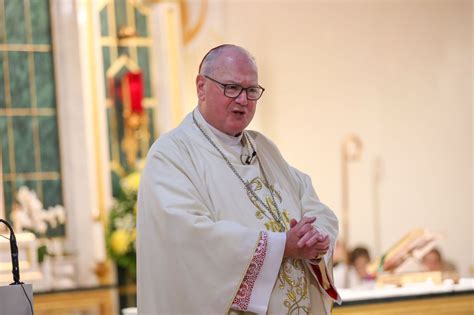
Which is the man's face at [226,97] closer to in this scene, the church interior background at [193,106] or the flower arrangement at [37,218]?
the church interior background at [193,106]

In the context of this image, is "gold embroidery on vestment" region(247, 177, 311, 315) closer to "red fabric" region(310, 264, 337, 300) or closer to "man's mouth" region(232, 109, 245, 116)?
"red fabric" region(310, 264, 337, 300)

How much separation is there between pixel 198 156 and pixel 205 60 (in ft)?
→ 1.22

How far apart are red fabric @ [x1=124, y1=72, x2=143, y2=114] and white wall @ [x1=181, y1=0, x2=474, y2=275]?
1625mm

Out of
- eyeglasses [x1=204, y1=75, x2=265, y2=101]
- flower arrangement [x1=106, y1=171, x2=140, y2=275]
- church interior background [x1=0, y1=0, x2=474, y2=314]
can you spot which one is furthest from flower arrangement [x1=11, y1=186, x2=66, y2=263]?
eyeglasses [x1=204, y1=75, x2=265, y2=101]

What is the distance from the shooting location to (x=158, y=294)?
3779mm

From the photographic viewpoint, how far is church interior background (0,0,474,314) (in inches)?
365

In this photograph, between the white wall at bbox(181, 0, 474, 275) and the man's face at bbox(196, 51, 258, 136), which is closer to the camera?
the man's face at bbox(196, 51, 258, 136)

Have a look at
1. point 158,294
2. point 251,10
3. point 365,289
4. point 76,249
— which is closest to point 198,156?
point 158,294

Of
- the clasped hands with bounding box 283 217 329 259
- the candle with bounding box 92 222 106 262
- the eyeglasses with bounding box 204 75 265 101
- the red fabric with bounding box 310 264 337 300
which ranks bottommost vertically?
the candle with bounding box 92 222 106 262

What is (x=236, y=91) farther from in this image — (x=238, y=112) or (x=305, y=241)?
(x=305, y=241)

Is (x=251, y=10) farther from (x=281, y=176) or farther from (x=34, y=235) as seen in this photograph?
(x=281, y=176)

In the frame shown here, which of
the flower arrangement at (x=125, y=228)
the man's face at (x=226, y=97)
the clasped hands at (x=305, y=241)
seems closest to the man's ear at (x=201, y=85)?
the man's face at (x=226, y=97)

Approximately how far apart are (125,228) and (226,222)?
535cm

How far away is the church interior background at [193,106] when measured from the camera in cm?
928
